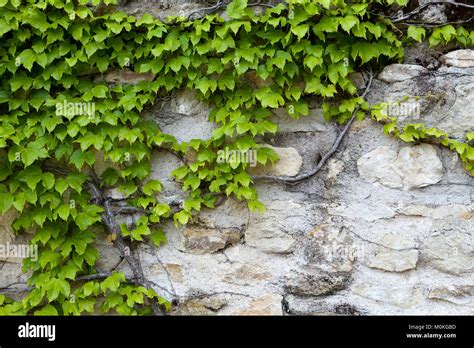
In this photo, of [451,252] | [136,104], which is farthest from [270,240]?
[136,104]

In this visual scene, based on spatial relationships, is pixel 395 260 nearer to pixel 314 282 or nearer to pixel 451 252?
pixel 451 252

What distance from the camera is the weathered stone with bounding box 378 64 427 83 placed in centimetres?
215

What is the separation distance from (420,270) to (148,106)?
1574mm

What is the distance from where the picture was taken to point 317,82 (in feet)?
7.04

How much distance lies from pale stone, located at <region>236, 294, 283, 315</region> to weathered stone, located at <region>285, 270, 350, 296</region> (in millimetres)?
82

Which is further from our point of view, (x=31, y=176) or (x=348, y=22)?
(x=31, y=176)

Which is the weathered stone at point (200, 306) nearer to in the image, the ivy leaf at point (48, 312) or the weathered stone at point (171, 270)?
the weathered stone at point (171, 270)

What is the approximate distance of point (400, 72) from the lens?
2.16 m

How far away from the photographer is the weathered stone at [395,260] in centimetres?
210

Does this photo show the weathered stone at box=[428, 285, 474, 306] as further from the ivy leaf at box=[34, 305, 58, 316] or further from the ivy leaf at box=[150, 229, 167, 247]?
the ivy leaf at box=[34, 305, 58, 316]

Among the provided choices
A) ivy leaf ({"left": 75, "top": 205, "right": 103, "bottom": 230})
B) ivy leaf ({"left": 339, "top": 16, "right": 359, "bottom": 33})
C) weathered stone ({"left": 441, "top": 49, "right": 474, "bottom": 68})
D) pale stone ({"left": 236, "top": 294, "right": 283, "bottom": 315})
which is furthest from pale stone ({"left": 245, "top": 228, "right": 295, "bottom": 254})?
weathered stone ({"left": 441, "top": 49, "right": 474, "bottom": 68})

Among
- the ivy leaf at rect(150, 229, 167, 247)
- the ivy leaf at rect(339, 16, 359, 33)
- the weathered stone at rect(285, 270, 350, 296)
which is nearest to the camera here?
the ivy leaf at rect(339, 16, 359, 33)

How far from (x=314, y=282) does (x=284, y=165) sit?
1.93 ft

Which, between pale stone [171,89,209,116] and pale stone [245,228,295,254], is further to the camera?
pale stone [171,89,209,116]
